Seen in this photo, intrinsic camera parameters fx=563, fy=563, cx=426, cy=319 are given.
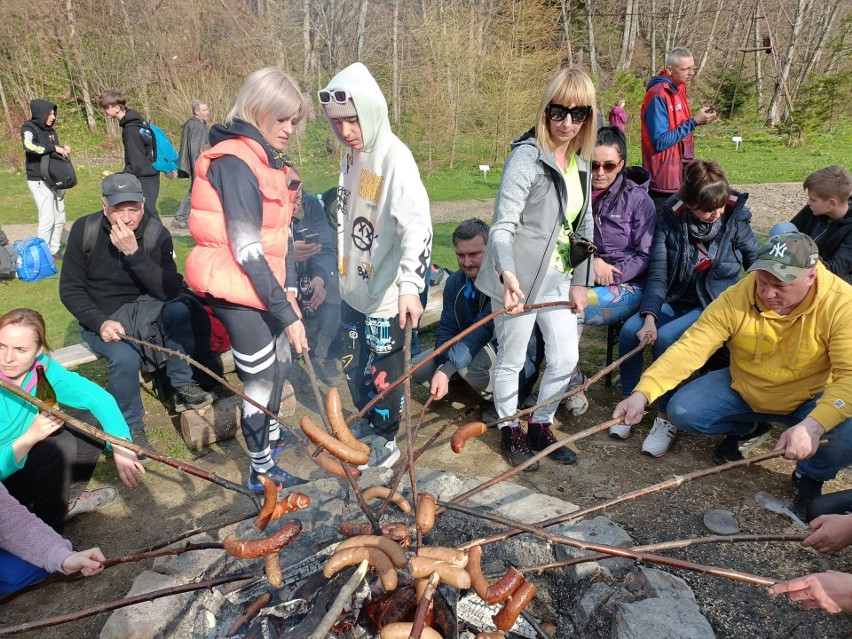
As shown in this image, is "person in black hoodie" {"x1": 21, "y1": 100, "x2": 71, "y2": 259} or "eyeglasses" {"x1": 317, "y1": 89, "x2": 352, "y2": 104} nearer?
"eyeglasses" {"x1": 317, "y1": 89, "x2": 352, "y2": 104}

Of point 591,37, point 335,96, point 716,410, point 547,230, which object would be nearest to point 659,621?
point 716,410

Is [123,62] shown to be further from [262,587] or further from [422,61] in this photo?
[262,587]

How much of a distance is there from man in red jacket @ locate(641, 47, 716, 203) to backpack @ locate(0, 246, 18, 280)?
712 cm

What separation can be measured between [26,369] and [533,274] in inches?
101

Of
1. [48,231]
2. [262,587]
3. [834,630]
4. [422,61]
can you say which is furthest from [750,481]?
[422,61]

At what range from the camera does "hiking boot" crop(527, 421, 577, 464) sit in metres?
3.55

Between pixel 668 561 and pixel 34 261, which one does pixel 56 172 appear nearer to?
pixel 34 261

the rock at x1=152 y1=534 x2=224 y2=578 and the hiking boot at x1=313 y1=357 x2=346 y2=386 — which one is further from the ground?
the rock at x1=152 y1=534 x2=224 y2=578

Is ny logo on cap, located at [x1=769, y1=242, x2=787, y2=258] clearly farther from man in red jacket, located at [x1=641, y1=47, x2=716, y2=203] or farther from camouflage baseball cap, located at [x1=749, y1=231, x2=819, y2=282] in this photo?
man in red jacket, located at [x1=641, y1=47, x2=716, y2=203]

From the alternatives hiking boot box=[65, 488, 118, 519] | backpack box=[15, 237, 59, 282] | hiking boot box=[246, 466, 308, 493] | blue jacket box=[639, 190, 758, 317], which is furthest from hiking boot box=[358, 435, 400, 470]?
backpack box=[15, 237, 59, 282]

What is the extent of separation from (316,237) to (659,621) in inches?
143

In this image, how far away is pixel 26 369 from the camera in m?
2.69

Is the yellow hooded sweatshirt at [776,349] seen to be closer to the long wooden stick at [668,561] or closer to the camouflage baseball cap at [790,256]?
the camouflage baseball cap at [790,256]

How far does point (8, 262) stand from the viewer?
6.68 meters
